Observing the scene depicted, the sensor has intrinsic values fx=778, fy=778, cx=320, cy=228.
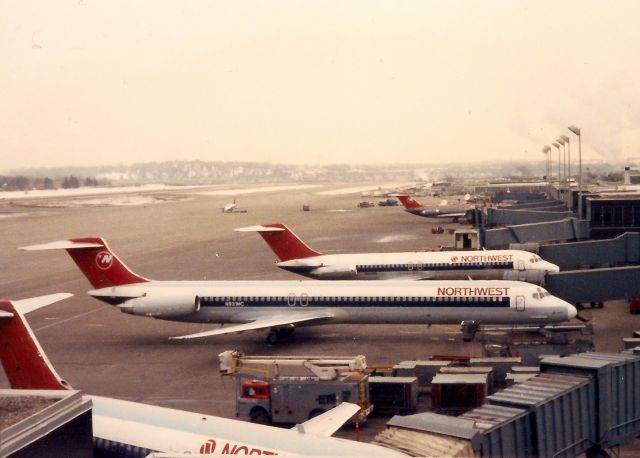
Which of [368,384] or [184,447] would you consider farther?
[368,384]

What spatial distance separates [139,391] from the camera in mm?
26609

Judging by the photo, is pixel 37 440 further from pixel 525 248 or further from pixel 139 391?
pixel 525 248

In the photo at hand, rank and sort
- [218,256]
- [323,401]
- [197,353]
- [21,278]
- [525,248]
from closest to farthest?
[323,401], [197,353], [525,248], [21,278], [218,256]

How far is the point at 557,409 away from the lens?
14.1 m

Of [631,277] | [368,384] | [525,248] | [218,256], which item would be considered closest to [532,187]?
[218,256]

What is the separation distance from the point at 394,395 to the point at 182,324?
17.2 m

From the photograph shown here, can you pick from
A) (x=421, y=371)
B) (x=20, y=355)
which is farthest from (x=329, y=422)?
(x=421, y=371)

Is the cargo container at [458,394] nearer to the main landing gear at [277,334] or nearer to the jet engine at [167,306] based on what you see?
the main landing gear at [277,334]

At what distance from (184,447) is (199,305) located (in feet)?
60.6

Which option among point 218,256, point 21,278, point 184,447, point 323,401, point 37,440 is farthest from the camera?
point 218,256

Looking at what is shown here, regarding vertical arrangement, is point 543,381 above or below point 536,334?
above

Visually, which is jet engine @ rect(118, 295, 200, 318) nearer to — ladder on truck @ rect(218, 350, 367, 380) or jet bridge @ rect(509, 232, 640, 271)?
ladder on truck @ rect(218, 350, 367, 380)

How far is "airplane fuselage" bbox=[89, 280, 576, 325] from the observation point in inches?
A: 1254

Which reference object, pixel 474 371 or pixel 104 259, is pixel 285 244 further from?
pixel 474 371
